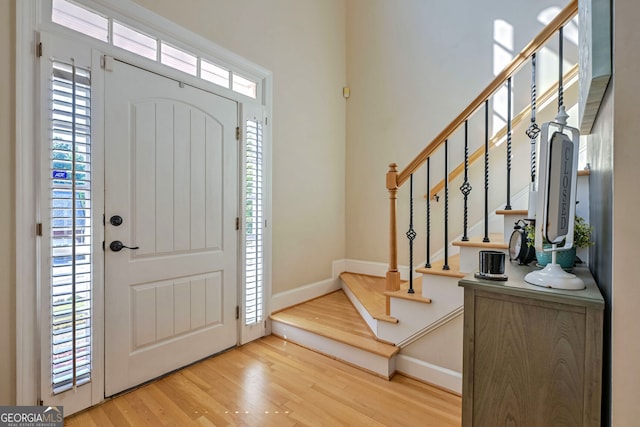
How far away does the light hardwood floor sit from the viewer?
1704mm

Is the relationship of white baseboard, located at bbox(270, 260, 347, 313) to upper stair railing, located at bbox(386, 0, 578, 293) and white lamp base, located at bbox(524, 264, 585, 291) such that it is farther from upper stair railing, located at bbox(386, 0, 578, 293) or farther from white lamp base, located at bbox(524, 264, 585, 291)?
white lamp base, located at bbox(524, 264, 585, 291)

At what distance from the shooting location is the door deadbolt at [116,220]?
1.89 m

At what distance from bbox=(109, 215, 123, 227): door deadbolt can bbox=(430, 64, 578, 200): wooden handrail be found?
2726 mm

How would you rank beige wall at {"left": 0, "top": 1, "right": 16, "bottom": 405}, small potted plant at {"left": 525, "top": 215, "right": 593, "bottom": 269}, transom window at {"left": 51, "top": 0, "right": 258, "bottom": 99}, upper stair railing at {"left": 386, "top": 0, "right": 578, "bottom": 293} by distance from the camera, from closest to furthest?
small potted plant at {"left": 525, "top": 215, "right": 593, "bottom": 269} < beige wall at {"left": 0, "top": 1, "right": 16, "bottom": 405} < upper stair railing at {"left": 386, "top": 0, "right": 578, "bottom": 293} < transom window at {"left": 51, "top": 0, "right": 258, "bottom": 99}

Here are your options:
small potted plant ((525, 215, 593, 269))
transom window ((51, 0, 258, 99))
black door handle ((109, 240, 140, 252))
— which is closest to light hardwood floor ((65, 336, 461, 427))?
black door handle ((109, 240, 140, 252))

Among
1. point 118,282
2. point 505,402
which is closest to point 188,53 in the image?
point 118,282

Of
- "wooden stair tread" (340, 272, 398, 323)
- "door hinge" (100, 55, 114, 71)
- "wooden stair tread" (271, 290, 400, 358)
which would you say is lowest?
"wooden stair tread" (271, 290, 400, 358)

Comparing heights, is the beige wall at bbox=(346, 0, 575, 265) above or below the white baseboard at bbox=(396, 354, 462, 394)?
above

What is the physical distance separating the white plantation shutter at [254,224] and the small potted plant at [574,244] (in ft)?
6.78

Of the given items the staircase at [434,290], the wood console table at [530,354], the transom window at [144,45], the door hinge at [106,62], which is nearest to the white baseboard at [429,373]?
the staircase at [434,290]

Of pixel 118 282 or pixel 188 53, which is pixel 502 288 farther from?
pixel 188 53

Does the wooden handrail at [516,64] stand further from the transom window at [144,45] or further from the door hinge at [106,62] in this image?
the door hinge at [106,62]

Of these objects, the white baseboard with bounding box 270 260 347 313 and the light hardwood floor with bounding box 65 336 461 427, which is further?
the white baseboard with bounding box 270 260 347 313

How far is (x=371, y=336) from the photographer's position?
7.80 feet
